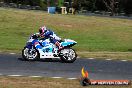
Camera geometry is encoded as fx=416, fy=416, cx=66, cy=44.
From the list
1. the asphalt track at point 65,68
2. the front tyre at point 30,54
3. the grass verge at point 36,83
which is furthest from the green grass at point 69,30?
the grass verge at point 36,83

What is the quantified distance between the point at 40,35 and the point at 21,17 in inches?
1404

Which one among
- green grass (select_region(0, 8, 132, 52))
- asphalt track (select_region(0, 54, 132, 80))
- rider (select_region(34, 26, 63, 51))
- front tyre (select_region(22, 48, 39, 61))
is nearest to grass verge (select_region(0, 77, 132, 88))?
asphalt track (select_region(0, 54, 132, 80))

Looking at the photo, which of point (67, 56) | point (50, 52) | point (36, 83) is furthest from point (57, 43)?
point (36, 83)

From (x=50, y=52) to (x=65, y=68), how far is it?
2.21 meters

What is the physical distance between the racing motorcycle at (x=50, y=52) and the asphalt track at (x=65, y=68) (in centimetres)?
30

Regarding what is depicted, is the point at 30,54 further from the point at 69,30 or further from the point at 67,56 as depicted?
the point at 69,30

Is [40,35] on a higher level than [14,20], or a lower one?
higher

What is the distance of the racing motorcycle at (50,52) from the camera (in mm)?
20375

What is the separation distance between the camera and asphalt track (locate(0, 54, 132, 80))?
666 inches

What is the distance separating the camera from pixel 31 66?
1873 cm

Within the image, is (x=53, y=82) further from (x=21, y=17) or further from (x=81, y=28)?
(x=21, y=17)

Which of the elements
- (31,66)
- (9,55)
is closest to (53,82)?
(31,66)

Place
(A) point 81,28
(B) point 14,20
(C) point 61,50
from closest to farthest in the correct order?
1. (C) point 61,50
2. (A) point 81,28
3. (B) point 14,20

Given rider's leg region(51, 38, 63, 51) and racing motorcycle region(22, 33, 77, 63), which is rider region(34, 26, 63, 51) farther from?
racing motorcycle region(22, 33, 77, 63)
